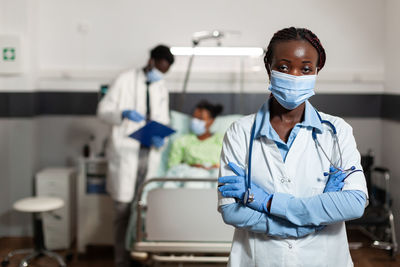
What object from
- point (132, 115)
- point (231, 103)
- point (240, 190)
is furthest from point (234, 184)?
point (231, 103)

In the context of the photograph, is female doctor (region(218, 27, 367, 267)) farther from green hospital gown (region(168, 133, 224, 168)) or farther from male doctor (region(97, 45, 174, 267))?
green hospital gown (region(168, 133, 224, 168))

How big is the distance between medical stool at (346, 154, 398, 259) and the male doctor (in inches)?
60.6

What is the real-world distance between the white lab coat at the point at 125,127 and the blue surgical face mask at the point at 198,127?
1.52 ft

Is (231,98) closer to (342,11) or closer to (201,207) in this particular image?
(342,11)

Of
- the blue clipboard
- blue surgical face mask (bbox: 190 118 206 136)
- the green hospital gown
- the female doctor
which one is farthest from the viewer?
blue surgical face mask (bbox: 190 118 206 136)

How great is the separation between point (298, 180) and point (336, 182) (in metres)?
0.11

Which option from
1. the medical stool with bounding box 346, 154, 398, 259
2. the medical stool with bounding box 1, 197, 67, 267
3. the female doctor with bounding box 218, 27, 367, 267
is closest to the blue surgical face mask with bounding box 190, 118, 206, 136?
the medical stool with bounding box 1, 197, 67, 267

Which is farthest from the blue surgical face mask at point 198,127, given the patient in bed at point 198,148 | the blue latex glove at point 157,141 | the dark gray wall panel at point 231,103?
the blue latex glove at point 157,141

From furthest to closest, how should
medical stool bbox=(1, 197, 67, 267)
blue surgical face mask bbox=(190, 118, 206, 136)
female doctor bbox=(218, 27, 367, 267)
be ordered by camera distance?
blue surgical face mask bbox=(190, 118, 206, 136), medical stool bbox=(1, 197, 67, 267), female doctor bbox=(218, 27, 367, 267)

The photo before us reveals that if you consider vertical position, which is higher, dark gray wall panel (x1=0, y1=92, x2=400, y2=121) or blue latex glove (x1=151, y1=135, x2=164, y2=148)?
dark gray wall panel (x1=0, y1=92, x2=400, y2=121)

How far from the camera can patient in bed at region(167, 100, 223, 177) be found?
4027 millimetres

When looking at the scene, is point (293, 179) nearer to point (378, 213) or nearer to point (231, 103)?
point (378, 213)

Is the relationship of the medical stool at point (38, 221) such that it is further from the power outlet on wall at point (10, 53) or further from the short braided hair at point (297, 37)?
the short braided hair at point (297, 37)

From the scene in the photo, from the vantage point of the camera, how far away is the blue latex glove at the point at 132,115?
12.1 feet
